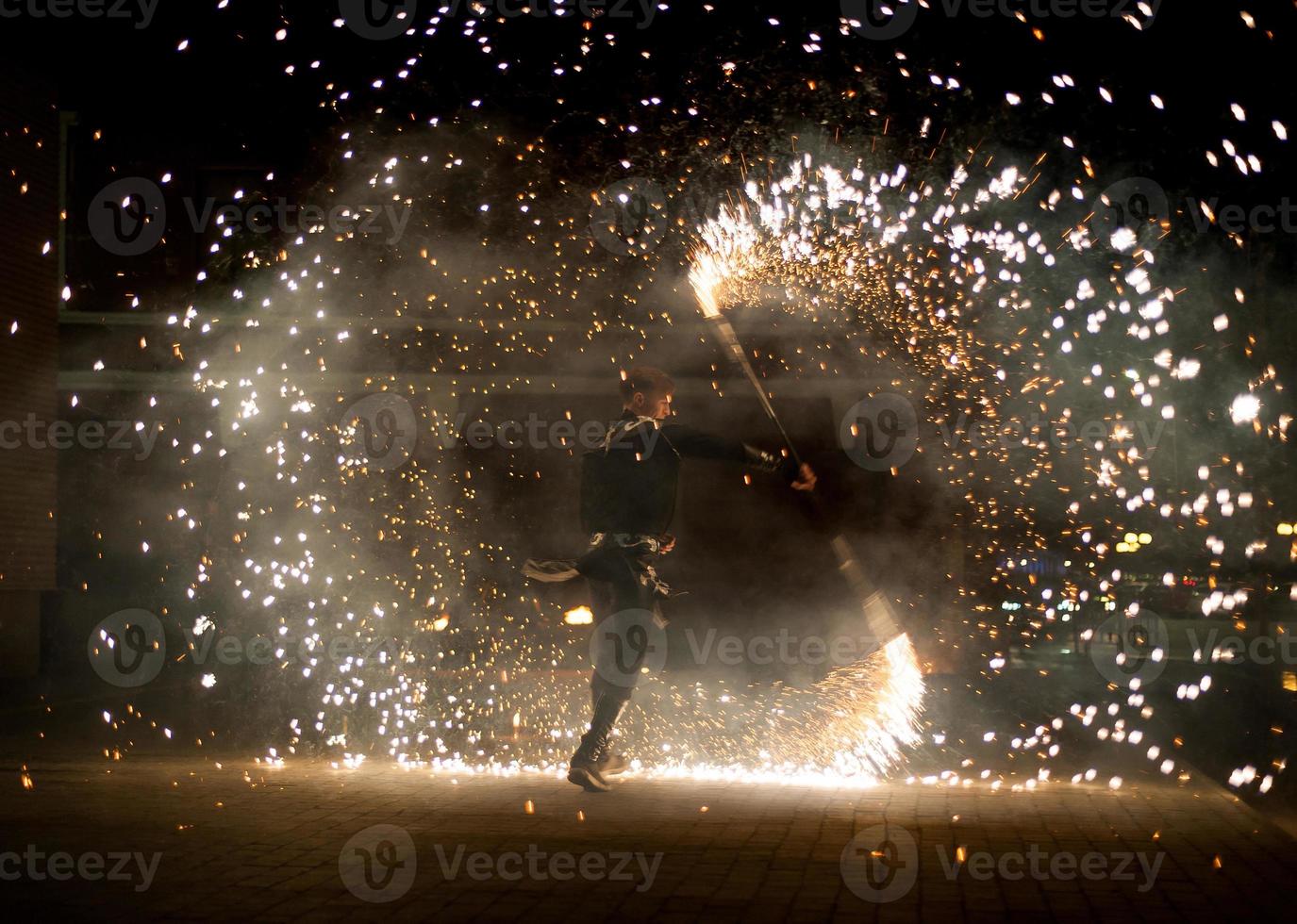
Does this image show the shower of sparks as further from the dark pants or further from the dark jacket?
the dark jacket

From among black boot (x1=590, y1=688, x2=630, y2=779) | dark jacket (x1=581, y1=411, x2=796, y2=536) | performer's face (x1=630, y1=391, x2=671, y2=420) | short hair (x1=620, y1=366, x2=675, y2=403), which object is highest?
short hair (x1=620, y1=366, x2=675, y2=403)

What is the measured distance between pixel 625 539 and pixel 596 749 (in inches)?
42.3

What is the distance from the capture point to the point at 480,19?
799cm

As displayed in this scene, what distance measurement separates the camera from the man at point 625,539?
6.42 metres

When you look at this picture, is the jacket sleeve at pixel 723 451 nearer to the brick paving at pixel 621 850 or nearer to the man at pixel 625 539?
the man at pixel 625 539

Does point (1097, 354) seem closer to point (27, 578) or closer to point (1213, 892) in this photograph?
point (1213, 892)

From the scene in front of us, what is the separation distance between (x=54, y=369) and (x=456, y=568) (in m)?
8.07

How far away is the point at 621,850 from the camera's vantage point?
510cm

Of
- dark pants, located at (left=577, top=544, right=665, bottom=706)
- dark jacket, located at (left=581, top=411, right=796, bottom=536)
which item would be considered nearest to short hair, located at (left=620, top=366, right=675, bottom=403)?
dark jacket, located at (left=581, top=411, right=796, bottom=536)

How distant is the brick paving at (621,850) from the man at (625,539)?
1.49 feet

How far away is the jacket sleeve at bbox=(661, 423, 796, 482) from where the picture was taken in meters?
6.21

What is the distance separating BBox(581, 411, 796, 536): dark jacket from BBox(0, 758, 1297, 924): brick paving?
139 cm

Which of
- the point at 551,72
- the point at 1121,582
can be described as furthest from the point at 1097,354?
the point at 551,72

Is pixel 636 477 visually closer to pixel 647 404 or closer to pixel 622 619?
pixel 647 404
